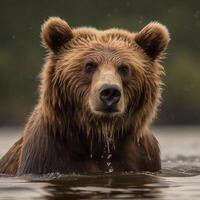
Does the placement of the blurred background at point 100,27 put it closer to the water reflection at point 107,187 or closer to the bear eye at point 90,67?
the bear eye at point 90,67

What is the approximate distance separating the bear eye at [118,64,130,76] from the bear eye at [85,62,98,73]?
9.6 inches

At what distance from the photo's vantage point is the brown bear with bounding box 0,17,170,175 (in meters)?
10.6

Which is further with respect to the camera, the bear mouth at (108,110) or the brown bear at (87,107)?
the brown bear at (87,107)

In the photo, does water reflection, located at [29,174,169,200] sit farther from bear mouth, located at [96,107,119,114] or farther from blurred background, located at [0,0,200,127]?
blurred background, located at [0,0,200,127]

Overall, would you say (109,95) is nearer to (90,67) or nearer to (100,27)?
(90,67)

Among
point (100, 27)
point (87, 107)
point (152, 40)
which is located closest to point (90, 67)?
point (87, 107)

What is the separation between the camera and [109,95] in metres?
10.1

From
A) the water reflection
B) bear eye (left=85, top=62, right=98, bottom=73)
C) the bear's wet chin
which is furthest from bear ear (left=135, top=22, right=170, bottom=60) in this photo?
the water reflection

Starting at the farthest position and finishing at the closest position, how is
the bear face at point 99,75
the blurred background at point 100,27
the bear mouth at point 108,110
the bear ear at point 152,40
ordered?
1. the blurred background at point 100,27
2. the bear ear at point 152,40
3. the bear face at point 99,75
4. the bear mouth at point 108,110

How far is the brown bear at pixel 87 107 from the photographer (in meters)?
10.6

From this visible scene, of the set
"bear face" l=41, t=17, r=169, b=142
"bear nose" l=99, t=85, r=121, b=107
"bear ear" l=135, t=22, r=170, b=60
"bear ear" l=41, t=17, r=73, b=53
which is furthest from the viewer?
"bear ear" l=135, t=22, r=170, b=60

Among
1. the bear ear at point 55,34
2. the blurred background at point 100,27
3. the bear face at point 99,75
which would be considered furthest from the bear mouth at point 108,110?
the blurred background at point 100,27

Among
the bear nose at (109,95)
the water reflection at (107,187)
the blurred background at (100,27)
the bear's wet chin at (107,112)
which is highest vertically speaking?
the blurred background at (100,27)

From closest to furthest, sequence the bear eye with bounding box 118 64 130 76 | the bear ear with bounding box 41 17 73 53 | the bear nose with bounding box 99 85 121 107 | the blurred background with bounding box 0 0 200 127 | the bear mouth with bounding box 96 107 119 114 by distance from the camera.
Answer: the bear nose with bounding box 99 85 121 107 → the bear mouth with bounding box 96 107 119 114 → the bear eye with bounding box 118 64 130 76 → the bear ear with bounding box 41 17 73 53 → the blurred background with bounding box 0 0 200 127
